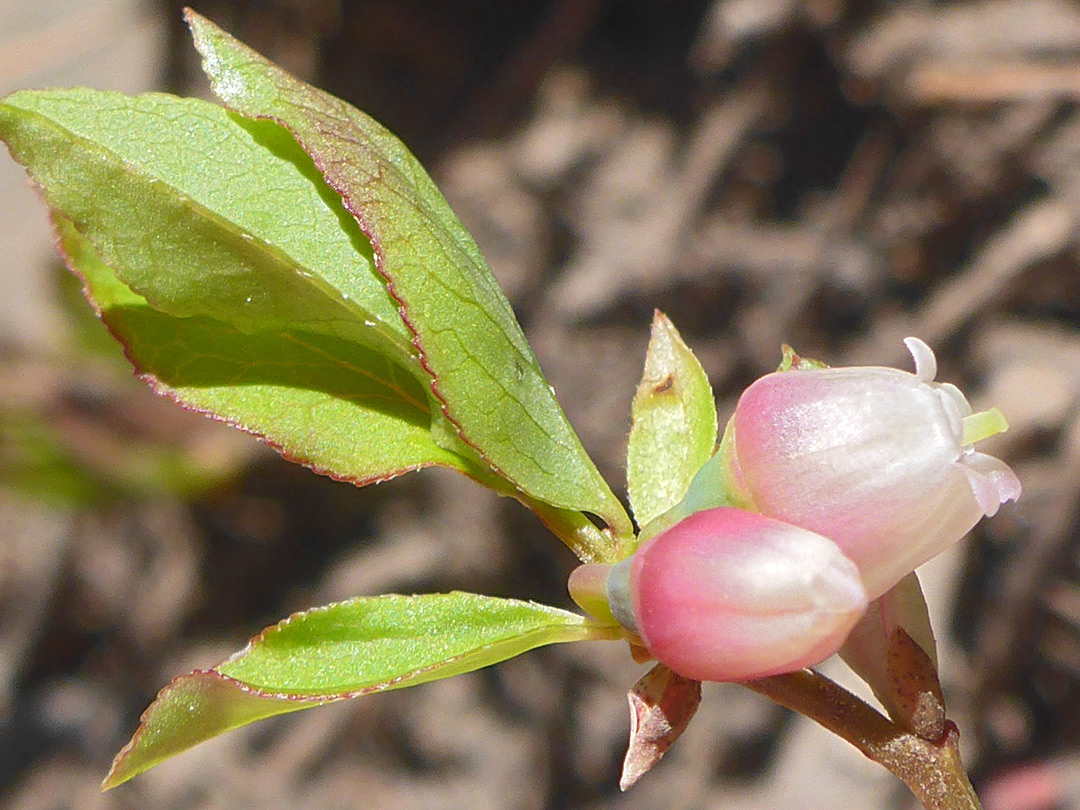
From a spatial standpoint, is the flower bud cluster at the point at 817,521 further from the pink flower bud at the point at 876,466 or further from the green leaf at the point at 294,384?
the green leaf at the point at 294,384

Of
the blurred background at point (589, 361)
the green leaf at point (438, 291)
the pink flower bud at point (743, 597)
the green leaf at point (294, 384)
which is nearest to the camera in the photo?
the pink flower bud at point (743, 597)

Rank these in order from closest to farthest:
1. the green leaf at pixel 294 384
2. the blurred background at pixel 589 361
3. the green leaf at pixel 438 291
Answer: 1. the green leaf at pixel 438 291
2. the green leaf at pixel 294 384
3. the blurred background at pixel 589 361

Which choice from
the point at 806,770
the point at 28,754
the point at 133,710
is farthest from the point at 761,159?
the point at 28,754

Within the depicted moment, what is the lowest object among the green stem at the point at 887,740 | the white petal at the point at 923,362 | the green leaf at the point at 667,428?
the green stem at the point at 887,740

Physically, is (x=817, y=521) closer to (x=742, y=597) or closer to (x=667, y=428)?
(x=742, y=597)

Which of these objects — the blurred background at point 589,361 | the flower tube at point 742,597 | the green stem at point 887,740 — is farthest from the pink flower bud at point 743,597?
the blurred background at point 589,361

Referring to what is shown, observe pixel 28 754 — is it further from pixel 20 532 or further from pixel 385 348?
pixel 385 348
